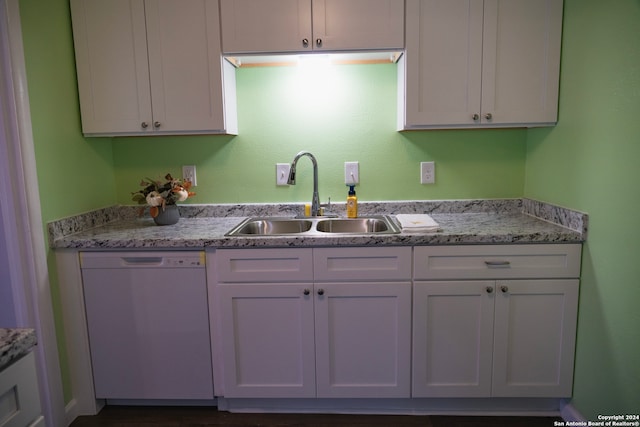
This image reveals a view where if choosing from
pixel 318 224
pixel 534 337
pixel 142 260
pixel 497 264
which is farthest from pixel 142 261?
pixel 534 337

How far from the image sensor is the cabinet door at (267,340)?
1694mm

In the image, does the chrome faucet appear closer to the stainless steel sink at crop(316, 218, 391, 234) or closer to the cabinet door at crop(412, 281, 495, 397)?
the stainless steel sink at crop(316, 218, 391, 234)

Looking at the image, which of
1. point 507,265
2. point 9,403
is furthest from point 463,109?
point 9,403

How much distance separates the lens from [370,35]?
1.77 meters

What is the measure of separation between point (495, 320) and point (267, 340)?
1.02 meters

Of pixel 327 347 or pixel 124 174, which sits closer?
pixel 327 347

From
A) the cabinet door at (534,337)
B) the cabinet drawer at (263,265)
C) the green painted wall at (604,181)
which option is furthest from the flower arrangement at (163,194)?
the green painted wall at (604,181)

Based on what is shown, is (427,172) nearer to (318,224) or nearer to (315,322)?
(318,224)

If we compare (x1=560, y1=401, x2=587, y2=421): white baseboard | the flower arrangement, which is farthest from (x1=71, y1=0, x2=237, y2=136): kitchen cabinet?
(x1=560, y1=401, x2=587, y2=421): white baseboard

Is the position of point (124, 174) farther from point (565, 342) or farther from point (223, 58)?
point (565, 342)

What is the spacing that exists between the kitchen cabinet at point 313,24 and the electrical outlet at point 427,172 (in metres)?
0.66

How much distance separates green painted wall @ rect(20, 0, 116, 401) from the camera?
5.31ft

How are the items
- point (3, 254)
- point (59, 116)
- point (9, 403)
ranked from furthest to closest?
point (59, 116) < point (3, 254) < point (9, 403)

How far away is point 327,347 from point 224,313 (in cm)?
49
